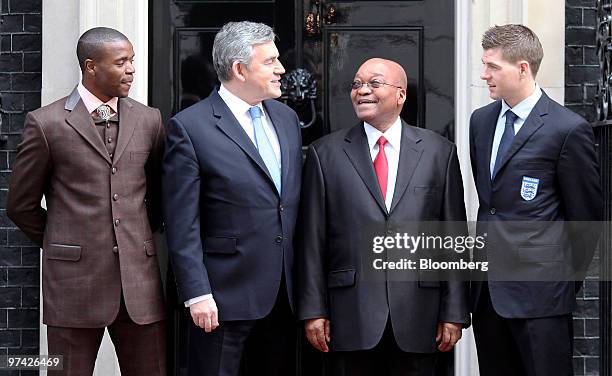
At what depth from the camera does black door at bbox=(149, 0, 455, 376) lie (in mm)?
6094

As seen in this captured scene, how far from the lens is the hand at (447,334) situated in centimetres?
473

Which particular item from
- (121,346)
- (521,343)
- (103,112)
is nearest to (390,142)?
(521,343)

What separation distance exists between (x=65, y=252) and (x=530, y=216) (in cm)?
194

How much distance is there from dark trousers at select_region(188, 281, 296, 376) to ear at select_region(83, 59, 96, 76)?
1.14 m

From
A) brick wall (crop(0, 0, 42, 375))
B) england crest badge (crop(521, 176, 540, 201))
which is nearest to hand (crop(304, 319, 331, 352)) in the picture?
england crest badge (crop(521, 176, 540, 201))

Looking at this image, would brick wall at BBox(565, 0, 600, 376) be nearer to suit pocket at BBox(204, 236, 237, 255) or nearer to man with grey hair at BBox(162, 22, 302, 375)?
man with grey hair at BBox(162, 22, 302, 375)

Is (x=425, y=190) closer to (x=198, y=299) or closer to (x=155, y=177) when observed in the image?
(x=198, y=299)

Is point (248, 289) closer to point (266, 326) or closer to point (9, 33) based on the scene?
point (266, 326)

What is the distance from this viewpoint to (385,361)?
15.7ft

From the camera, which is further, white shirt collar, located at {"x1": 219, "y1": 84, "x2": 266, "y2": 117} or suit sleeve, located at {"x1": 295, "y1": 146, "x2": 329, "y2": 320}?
white shirt collar, located at {"x1": 219, "y1": 84, "x2": 266, "y2": 117}

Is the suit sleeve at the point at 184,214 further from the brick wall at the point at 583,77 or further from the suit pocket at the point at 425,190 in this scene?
the brick wall at the point at 583,77

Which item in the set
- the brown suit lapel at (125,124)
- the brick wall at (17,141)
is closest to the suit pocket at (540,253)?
the brown suit lapel at (125,124)

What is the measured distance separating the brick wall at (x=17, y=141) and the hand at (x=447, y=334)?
7.72ft

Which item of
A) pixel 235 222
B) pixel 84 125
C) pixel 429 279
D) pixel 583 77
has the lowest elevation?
pixel 429 279
